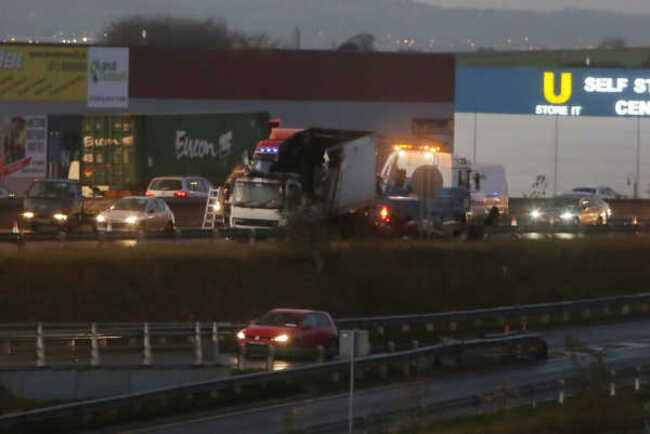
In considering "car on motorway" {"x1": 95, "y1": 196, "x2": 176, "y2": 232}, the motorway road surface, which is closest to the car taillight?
"car on motorway" {"x1": 95, "y1": 196, "x2": 176, "y2": 232}

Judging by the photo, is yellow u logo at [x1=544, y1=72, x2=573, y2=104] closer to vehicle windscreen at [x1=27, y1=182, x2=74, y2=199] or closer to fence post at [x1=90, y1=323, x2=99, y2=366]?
vehicle windscreen at [x1=27, y1=182, x2=74, y2=199]

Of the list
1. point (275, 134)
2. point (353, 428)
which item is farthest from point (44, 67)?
point (353, 428)

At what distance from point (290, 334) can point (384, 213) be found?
12.7 meters

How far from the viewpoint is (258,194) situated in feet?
116

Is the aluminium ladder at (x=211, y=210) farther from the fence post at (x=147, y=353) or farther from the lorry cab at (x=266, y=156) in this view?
the fence post at (x=147, y=353)

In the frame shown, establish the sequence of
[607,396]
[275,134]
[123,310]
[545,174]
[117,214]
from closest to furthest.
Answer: [607,396] < [123,310] < [117,214] < [275,134] < [545,174]

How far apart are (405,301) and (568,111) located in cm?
4033

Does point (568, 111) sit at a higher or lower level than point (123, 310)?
higher

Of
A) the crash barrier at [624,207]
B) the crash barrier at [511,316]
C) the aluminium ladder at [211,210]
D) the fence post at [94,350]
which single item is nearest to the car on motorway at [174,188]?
the aluminium ladder at [211,210]

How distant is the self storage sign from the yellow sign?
22380 millimetres

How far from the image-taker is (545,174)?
71.5 metres

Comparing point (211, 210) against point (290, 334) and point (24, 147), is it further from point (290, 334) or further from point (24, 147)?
point (24, 147)

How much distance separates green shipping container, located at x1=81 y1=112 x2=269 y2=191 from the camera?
5166 cm

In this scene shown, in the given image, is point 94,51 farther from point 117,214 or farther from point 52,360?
point 52,360
